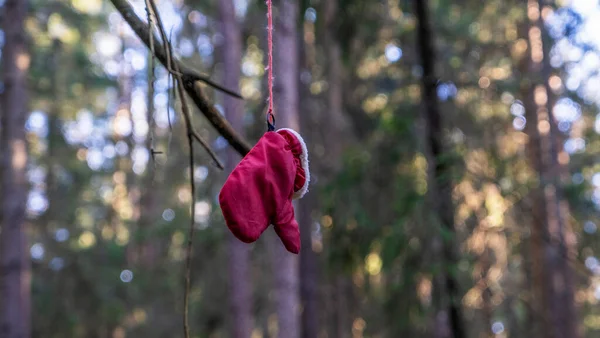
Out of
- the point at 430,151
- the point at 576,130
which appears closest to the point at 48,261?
the point at 430,151

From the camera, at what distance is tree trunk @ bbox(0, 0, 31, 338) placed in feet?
22.8

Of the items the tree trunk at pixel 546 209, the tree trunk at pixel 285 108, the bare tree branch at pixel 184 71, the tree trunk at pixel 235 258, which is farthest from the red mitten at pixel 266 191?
the tree trunk at pixel 546 209

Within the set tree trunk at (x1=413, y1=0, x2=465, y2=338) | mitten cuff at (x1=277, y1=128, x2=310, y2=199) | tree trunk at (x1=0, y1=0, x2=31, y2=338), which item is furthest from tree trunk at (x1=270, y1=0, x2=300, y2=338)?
mitten cuff at (x1=277, y1=128, x2=310, y2=199)

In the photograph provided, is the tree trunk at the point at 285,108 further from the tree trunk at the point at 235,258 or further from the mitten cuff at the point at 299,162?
the mitten cuff at the point at 299,162

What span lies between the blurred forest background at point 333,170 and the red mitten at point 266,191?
0.39 m

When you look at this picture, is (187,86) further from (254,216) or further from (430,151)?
(430,151)

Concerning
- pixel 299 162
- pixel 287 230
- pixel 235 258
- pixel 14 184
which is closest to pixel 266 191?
pixel 287 230

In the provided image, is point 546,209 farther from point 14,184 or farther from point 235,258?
point 14,184

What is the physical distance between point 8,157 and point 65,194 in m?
7.47

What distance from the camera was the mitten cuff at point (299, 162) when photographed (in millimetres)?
2221

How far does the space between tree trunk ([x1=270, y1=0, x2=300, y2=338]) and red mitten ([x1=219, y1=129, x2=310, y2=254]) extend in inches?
141

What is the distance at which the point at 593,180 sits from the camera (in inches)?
569

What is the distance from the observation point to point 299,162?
2.23m

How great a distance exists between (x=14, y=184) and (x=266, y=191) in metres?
6.14
